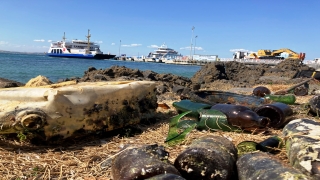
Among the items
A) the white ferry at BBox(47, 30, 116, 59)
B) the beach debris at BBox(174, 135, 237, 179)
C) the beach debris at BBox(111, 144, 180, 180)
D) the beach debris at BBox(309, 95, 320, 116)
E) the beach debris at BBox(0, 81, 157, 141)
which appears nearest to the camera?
the beach debris at BBox(111, 144, 180, 180)

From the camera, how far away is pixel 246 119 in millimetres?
3881

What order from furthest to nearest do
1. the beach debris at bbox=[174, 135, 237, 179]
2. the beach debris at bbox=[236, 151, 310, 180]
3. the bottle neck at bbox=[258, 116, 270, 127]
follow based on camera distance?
the bottle neck at bbox=[258, 116, 270, 127], the beach debris at bbox=[174, 135, 237, 179], the beach debris at bbox=[236, 151, 310, 180]

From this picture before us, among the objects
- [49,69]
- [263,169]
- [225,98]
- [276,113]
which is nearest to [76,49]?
[49,69]

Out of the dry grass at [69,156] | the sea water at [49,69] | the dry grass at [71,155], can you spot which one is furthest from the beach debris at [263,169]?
the sea water at [49,69]

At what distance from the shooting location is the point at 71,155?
306cm

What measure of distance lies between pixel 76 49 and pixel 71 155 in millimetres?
81567

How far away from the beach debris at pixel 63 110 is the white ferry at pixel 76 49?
74531mm

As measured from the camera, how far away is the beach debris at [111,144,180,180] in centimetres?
192

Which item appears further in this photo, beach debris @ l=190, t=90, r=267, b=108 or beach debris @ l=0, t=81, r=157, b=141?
beach debris @ l=190, t=90, r=267, b=108

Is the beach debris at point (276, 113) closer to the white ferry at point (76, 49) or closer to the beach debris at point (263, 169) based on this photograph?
the beach debris at point (263, 169)

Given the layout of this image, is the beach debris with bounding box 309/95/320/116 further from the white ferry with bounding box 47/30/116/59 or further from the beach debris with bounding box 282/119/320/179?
the white ferry with bounding box 47/30/116/59

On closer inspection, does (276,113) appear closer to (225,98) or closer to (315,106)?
(315,106)

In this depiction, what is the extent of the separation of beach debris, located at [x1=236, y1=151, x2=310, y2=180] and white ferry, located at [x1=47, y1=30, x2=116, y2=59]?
7652cm

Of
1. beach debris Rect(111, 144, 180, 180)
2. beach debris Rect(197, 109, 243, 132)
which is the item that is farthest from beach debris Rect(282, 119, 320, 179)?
beach debris Rect(197, 109, 243, 132)
